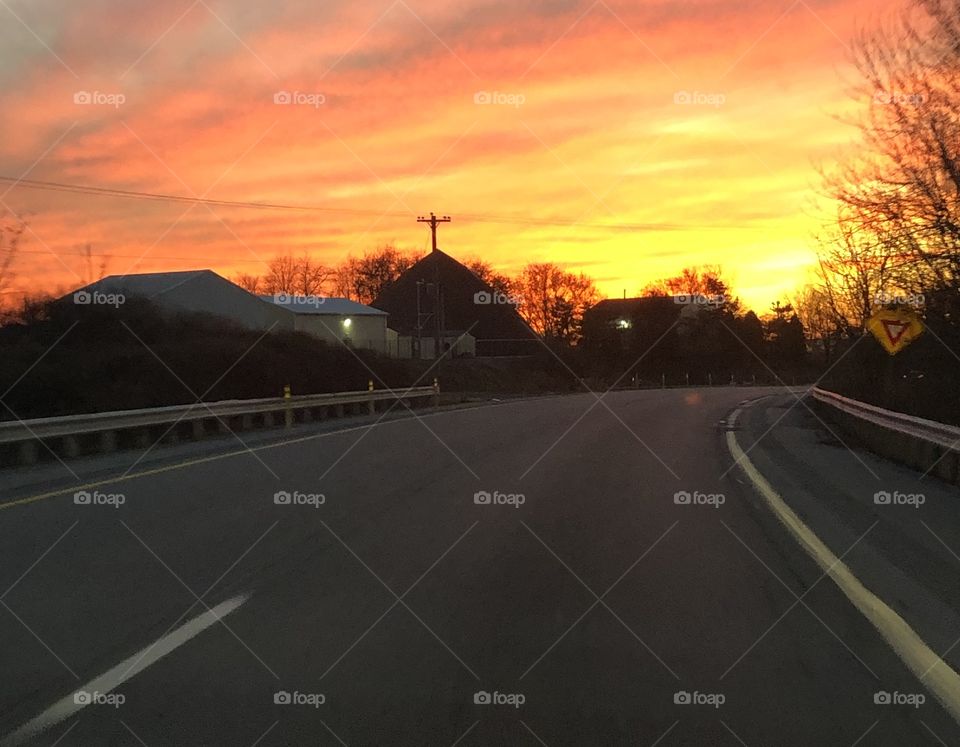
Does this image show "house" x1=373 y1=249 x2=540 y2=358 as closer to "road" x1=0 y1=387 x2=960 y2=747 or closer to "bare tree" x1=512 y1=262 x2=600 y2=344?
"bare tree" x1=512 y1=262 x2=600 y2=344

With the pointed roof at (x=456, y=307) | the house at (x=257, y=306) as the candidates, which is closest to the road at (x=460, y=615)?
the house at (x=257, y=306)

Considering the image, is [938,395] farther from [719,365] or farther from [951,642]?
[719,365]

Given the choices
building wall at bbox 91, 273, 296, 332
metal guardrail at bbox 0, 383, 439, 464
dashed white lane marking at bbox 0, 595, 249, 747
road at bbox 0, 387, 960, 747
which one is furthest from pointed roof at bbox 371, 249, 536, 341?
dashed white lane marking at bbox 0, 595, 249, 747

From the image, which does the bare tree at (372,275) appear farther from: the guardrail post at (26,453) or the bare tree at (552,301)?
the guardrail post at (26,453)

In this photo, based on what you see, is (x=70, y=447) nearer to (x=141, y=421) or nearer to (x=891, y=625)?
(x=141, y=421)

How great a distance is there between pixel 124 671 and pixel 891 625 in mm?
5166

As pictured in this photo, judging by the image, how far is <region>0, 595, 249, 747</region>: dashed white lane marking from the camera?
16.6 feet

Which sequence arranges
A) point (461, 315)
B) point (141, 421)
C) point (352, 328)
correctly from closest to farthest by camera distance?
1. point (141, 421)
2. point (352, 328)
3. point (461, 315)

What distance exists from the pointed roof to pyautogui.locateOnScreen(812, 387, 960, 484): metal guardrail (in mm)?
70655

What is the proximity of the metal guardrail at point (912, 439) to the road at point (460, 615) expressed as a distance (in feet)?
2.18

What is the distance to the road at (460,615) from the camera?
17.1 ft

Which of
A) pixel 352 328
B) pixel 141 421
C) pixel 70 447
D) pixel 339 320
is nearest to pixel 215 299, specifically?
pixel 339 320

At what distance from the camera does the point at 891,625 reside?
23.0 feet

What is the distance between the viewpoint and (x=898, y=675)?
595 centimetres
